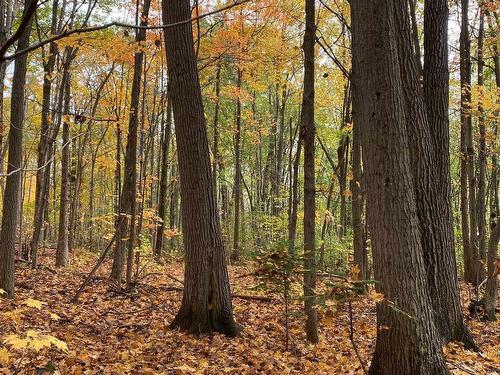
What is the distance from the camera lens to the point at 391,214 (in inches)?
Answer: 147

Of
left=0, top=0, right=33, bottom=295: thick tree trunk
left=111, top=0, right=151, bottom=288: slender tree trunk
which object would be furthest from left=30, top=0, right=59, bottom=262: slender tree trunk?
left=0, top=0, right=33, bottom=295: thick tree trunk

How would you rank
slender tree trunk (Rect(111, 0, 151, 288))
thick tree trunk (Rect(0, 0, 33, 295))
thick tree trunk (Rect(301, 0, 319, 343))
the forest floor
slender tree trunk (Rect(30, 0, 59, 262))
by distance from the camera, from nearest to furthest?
the forest floor
thick tree trunk (Rect(301, 0, 319, 343))
thick tree trunk (Rect(0, 0, 33, 295))
slender tree trunk (Rect(111, 0, 151, 288))
slender tree trunk (Rect(30, 0, 59, 262))

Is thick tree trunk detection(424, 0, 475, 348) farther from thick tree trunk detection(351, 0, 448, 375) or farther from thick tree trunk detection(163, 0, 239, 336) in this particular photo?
thick tree trunk detection(163, 0, 239, 336)

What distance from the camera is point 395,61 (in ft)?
12.8

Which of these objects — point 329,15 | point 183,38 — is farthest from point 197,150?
point 329,15

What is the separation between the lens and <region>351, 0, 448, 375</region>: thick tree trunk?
370 cm

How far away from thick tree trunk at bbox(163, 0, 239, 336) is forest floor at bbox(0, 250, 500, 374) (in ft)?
1.43

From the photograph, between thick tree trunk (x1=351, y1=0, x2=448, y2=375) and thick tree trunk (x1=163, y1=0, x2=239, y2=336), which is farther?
thick tree trunk (x1=163, y1=0, x2=239, y2=336)

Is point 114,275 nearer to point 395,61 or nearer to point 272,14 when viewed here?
point 395,61

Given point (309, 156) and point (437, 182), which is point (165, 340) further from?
point (437, 182)

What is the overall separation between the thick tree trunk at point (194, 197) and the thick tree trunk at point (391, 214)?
2560mm

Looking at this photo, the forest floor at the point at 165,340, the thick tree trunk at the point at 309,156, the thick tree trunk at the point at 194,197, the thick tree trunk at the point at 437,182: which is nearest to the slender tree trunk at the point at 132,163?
the forest floor at the point at 165,340

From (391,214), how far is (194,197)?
3.00 m

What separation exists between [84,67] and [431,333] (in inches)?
529
